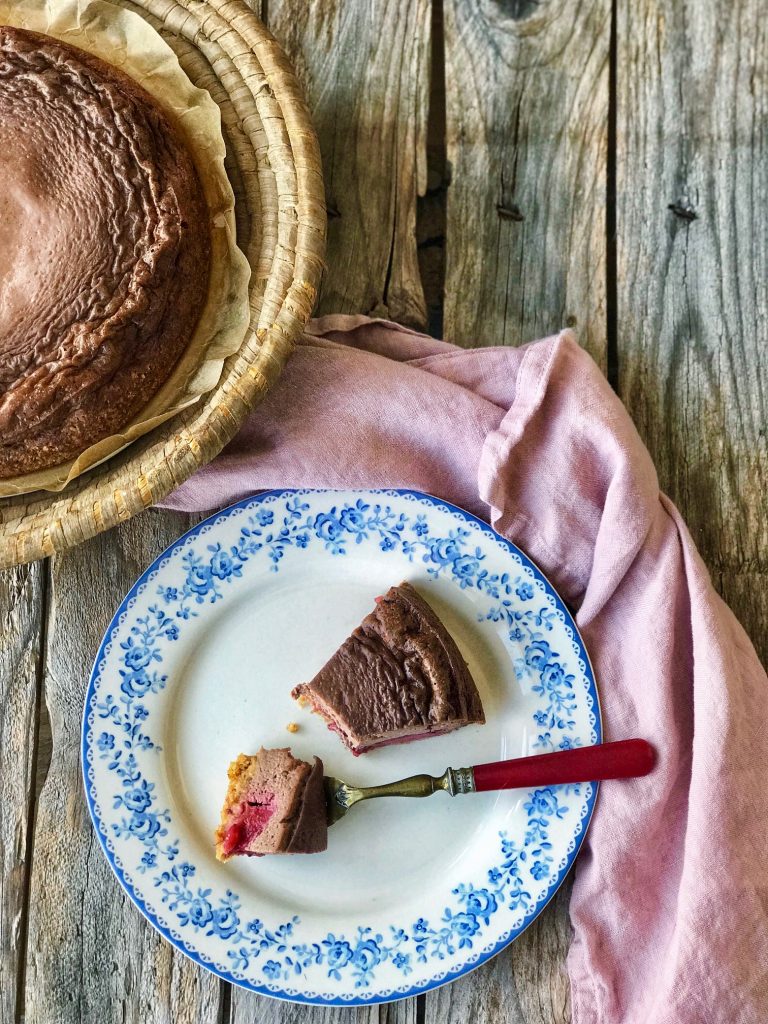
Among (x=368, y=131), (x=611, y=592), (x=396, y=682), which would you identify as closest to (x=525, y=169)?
Result: (x=368, y=131)

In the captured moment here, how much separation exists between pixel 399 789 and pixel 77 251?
1.24 metres

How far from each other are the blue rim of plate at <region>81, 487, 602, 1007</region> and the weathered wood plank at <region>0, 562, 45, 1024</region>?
0.21 metres

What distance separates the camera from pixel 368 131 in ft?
7.32

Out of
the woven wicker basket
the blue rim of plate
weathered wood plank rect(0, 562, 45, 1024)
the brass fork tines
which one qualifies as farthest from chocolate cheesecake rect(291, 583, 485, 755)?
weathered wood plank rect(0, 562, 45, 1024)

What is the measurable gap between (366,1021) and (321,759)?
567mm

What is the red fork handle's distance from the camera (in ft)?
6.03

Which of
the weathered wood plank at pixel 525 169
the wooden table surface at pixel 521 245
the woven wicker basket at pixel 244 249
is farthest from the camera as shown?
the weathered wood plank at pixel 525 169

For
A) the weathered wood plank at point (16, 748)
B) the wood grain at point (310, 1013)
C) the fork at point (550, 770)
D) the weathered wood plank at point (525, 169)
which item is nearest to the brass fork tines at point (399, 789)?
the fork at point (550, 770)

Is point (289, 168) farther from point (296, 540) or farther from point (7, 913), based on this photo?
point (7, 913)

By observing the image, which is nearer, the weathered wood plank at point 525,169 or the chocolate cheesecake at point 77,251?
the chocolate cheesecake at point 77,251

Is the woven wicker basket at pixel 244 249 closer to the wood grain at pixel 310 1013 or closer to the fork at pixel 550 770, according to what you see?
the fork at pixel 550 770

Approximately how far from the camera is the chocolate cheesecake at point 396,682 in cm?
190

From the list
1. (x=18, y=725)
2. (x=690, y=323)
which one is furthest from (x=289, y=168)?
Result: (x=18, y=725)

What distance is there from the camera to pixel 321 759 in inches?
77.7
